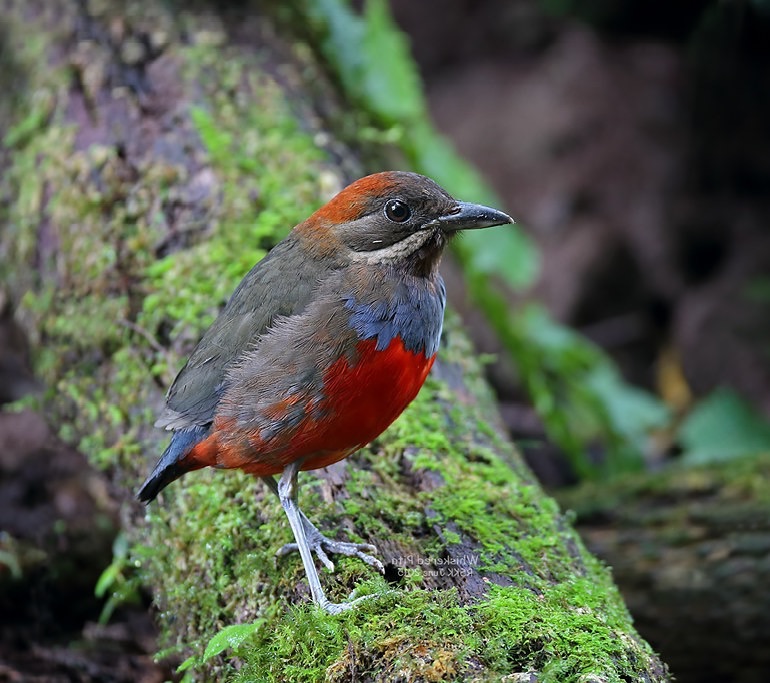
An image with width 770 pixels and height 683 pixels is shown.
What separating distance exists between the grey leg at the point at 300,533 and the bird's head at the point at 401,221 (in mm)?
921

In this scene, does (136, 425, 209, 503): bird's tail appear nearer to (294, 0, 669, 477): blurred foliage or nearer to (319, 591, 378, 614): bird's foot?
(319, 591, 378, 614): bird's foot

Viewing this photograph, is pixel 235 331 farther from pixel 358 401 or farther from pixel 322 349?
pixel 358 401

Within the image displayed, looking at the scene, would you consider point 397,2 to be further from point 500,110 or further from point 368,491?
point 368,491

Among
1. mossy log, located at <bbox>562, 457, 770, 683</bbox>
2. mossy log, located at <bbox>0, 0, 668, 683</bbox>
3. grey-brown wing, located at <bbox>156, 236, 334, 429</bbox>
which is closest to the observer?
mossy log, located at <bbox>0, 0, 668, 683</bbox>

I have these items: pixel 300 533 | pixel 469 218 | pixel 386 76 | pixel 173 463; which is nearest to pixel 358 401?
pixel 300 533

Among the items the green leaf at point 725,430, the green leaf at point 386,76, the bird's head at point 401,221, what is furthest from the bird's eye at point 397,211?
the green leaf at point 725,430

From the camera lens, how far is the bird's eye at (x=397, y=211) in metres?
3.85

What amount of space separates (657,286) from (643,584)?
5142 millimetres

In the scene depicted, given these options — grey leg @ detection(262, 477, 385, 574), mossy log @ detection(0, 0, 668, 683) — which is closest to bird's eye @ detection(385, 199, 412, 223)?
mossy log @ detection(0, 0, 668, 683)

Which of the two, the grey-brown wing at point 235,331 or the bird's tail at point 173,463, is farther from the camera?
the grey-brown wing at point 235,331

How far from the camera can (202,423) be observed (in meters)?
3.74

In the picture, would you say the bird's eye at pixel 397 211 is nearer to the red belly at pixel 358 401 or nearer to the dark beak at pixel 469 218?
the dark beak at pixel 469 218

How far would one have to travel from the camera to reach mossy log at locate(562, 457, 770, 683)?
4.89 meters

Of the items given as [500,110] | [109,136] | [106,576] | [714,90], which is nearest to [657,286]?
[714,90]
